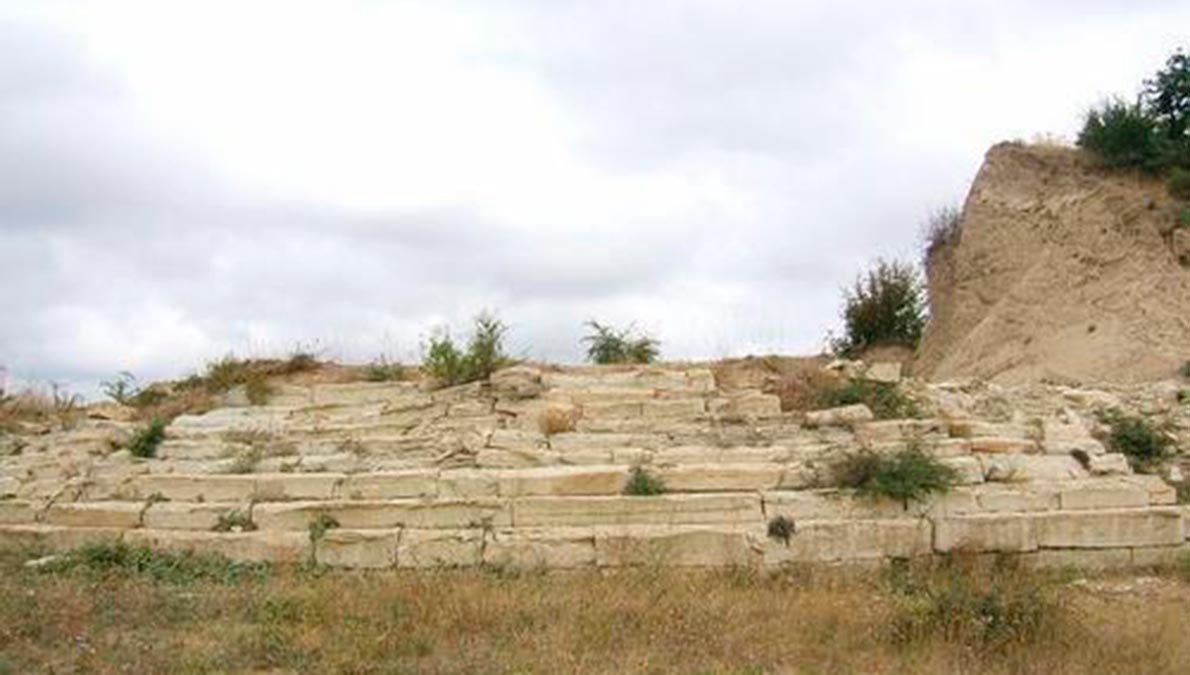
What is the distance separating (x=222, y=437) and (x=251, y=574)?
3211 millimetres

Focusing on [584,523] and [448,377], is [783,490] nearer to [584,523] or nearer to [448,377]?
[584,523]

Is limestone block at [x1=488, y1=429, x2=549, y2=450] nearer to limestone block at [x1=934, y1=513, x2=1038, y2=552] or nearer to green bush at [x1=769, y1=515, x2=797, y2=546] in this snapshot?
green bush at [x1=769, y1=515, x2=797, y2=546]

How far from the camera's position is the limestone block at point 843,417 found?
38.5 feet

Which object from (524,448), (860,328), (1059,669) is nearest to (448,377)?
(524,448)

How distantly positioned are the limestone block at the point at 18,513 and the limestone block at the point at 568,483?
4419 millimetres

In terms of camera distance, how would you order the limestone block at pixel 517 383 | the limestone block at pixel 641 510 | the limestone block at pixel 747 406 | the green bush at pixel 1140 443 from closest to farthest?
the limestone block at pixel 641 510, the green bush at pixel 1140 443, the limestone block at pixel 747 406, the limestone block at pixel 517 383

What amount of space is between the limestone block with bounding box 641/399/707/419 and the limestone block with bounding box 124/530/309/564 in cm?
368

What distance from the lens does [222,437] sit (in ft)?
41.1

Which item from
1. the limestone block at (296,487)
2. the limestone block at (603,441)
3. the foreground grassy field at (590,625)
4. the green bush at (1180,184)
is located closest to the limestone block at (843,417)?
the limestone block at (603,441)

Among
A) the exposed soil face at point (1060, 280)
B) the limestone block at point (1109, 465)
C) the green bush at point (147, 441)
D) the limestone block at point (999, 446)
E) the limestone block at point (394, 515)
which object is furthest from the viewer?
the exposed soil face at point (1060, 280)

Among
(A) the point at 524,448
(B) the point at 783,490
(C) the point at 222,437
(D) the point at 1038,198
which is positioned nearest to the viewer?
(B) the point at 783,490

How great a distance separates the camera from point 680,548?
385 inches

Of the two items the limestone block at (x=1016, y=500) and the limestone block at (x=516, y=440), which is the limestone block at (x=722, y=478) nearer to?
the limestone block at (x=516, y=440)

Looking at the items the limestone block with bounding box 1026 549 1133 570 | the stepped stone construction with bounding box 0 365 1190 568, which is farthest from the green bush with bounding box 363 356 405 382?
the limestone block with bounding box 1026 549 1133 570
